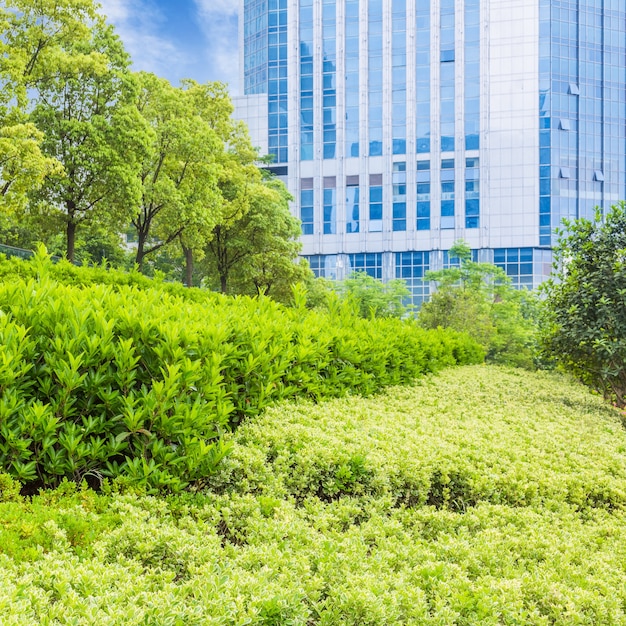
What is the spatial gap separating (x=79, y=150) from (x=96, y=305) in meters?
16.4

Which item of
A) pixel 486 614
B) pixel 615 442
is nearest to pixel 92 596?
pixel 486 614

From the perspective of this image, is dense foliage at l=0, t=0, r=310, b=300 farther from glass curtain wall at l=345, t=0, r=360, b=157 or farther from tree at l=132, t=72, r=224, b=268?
glass curtain wall at l=345, t=0, r=360, b=157

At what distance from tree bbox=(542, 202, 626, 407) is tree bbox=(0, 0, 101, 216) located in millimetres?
13638

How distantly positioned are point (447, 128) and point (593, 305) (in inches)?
1923

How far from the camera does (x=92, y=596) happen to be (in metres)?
2.20

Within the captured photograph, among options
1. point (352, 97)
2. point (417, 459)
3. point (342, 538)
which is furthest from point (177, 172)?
point (352, 97)

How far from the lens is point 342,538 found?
10.4ft

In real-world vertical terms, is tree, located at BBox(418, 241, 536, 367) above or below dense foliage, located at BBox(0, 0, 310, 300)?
below

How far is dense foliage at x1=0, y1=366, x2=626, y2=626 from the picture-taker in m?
2.32

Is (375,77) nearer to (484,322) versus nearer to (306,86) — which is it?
(306,86)

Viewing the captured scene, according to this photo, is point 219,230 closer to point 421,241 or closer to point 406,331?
point 406,331

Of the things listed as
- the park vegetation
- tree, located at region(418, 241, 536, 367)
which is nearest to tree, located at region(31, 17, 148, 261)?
tree, located at region(418, 241, 536, 367)

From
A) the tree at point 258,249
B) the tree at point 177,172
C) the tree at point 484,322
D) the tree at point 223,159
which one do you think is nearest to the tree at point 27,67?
the tree at point 177,172

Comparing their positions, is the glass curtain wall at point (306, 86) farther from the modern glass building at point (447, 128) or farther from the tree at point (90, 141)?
the tree at point (90, 141)
